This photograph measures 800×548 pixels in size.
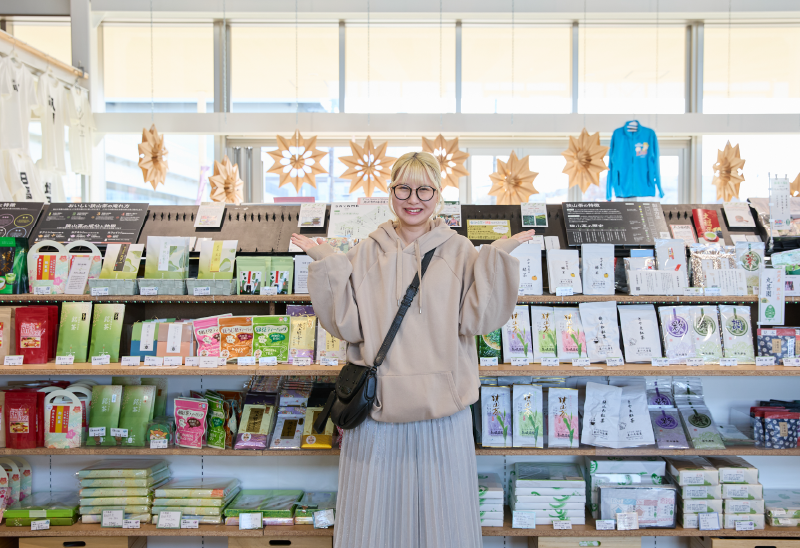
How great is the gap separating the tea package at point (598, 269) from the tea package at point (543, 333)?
0.70 ft

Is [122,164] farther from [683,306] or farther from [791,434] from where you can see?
[791,434]

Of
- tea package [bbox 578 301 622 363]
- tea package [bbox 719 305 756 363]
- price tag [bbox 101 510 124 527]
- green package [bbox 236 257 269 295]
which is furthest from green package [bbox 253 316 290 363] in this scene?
tea package [bbox 719 305 756 363]

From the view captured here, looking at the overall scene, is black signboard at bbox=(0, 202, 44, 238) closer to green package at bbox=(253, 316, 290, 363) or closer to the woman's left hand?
green package at bbox=(253, 316, 290, 363)

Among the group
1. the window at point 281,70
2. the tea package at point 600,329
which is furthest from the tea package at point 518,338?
the window at point 281,70

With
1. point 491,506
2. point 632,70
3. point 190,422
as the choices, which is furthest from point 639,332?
point 632,70

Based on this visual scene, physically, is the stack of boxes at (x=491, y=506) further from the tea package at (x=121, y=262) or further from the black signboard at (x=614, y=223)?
the tea package at (x=121, y=262)

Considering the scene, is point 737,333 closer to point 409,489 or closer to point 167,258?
point 409,489

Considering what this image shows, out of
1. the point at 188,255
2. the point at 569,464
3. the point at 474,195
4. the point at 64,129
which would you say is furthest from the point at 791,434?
the point at 64,129

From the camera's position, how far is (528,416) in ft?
8.06

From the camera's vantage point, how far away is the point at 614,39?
6.07 metres

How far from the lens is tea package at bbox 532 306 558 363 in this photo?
2453 mm

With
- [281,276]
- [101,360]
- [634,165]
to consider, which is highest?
[634,165]

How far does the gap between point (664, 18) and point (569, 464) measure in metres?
5.54

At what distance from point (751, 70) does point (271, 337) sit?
652 centimetres
